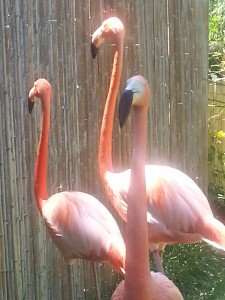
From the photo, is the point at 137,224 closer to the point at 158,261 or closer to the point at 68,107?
the point at 158,261

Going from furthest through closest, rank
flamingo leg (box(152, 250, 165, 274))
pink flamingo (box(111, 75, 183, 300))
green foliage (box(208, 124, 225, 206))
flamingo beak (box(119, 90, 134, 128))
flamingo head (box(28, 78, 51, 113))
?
green foliage (box(208, 124, 225, 206)) < flamingo leg (box(152, 250, 165, 274)) < flamingo head (box(28, 78, 51, 113)) < pink flamingo (box(111, 75, 183, 300)) < flamingo beak (box(119, 90, 134, 128))

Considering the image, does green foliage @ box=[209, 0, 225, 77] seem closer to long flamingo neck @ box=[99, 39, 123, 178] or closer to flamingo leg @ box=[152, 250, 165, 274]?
long flamingo neck @ box=[99, 39, 123, 178]

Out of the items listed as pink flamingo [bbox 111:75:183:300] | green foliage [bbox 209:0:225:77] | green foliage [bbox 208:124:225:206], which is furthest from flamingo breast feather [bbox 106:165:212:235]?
green foliage [bbox 209:0:225:77]

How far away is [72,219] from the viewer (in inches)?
173

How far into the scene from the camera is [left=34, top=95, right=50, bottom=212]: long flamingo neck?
4566 mm

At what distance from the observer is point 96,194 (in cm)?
554

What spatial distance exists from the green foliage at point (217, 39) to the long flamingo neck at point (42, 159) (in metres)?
5.49

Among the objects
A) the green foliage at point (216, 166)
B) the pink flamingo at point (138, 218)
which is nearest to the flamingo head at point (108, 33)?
the pink flamingo at point (138, 218)

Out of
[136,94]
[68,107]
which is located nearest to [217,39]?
[68,107]

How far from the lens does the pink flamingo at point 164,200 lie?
4520mm

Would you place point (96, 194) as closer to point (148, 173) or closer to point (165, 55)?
point (148, 173)

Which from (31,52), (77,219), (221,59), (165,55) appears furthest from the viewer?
(221,59)

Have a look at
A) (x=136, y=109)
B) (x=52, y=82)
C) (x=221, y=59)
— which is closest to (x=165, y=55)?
(x=52, y=82)

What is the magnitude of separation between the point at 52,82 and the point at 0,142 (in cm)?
73
